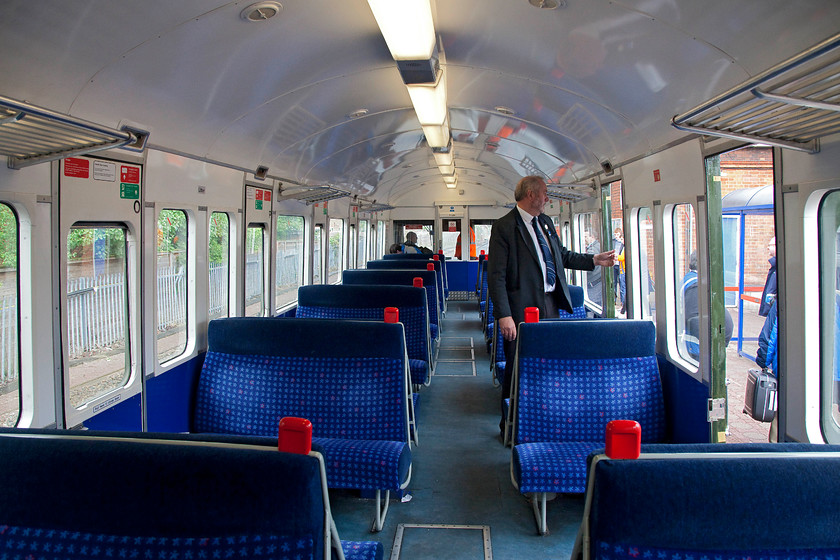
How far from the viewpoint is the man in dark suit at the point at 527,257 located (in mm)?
4320

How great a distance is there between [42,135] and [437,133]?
4.85 metres

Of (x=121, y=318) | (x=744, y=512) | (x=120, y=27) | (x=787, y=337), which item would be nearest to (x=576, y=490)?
(x=787, y=337)

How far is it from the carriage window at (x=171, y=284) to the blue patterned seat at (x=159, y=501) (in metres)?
2.78

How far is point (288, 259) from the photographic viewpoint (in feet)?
25.5

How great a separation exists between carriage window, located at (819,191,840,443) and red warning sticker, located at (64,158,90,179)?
360 centimetres

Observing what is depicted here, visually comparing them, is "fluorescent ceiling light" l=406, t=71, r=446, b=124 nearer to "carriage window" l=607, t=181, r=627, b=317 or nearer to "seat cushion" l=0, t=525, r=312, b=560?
"carriage window" l=607, t=181, r=627, b=317

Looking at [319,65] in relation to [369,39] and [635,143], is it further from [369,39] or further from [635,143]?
[635,143]

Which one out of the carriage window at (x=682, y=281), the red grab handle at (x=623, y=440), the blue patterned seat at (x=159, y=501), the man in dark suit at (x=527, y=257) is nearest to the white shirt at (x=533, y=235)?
the man in dark suit at (x=527, y=257)

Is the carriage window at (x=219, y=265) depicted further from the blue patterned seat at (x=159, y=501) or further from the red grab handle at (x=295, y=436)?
the red grab handle at (x=295, y=436)

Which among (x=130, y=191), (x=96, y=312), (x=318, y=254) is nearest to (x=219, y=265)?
(x=130, y=191)

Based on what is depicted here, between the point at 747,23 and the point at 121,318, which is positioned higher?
the point at 747,23

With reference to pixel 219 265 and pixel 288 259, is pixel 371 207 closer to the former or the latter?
pixel 288 259

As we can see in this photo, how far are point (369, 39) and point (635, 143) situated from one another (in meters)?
2.31

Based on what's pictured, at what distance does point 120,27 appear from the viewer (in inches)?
108
